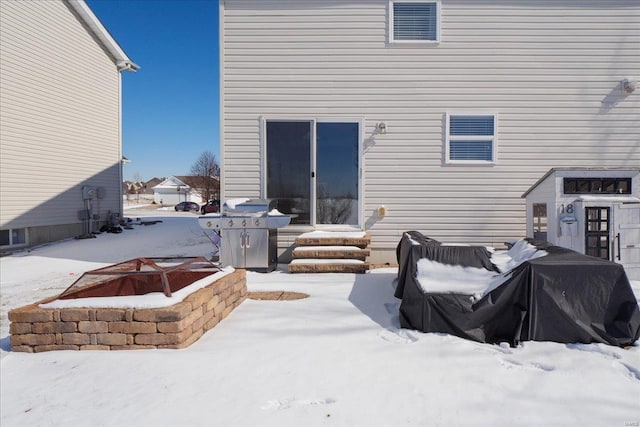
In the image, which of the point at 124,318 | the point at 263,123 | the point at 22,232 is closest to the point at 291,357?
the point at 124,318

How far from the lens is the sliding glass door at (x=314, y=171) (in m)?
6.84

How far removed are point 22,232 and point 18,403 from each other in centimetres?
943

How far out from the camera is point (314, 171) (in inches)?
269

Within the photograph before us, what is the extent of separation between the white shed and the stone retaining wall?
5.05 meters

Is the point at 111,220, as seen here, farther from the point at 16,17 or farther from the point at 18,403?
the point at 18,403

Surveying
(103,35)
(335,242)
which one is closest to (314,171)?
(335,242)

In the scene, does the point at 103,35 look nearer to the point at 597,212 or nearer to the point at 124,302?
the point at 124,302

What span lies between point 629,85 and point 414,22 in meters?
3.84

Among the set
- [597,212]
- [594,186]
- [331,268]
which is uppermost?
[594,186]

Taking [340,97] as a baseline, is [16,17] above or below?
above

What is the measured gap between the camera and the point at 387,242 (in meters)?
6.82

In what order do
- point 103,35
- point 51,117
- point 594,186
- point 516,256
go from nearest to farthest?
point 516,256, point 594,186, point 51,117, point 103,35

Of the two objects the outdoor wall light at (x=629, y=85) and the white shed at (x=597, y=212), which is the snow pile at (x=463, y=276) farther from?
the outdoor wall light at (x=629, y=85)

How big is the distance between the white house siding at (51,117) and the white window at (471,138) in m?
10.1
